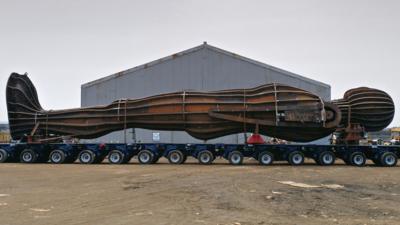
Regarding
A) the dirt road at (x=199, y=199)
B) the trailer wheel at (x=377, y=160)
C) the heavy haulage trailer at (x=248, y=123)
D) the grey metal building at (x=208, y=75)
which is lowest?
the dirt road at (x=199, y=199)

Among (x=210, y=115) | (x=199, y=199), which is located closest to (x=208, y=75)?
(x=210, y=115)

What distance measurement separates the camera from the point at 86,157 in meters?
27.0

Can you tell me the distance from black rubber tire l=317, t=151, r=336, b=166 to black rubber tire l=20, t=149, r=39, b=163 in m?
15.9

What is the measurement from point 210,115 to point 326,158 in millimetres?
6551

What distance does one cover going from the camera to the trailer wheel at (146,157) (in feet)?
86.5

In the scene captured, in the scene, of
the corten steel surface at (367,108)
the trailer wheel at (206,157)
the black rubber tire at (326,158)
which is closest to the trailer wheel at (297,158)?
the black rubber tire at (326,158)

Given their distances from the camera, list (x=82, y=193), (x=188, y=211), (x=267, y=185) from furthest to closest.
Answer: (x=267, y=185) → (x=82, y=193) → (x=188, y=211)

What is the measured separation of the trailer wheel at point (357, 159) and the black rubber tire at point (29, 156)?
57.7 feet

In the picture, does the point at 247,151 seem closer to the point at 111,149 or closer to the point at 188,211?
the point at 111,149

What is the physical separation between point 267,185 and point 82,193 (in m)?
5.94

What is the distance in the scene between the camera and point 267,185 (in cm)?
1581

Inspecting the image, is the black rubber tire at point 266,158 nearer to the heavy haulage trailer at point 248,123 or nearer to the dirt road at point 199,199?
the heavy haulage trailer at point 248,123

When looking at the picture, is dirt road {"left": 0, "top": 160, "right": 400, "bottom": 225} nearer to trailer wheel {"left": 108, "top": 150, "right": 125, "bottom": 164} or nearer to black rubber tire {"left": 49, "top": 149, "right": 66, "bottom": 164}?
trailer wheel {"left": 108, "top": 150, "right": 125, "bottom": 164}

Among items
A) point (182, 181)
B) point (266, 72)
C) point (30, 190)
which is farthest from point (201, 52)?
point (30, 190)
